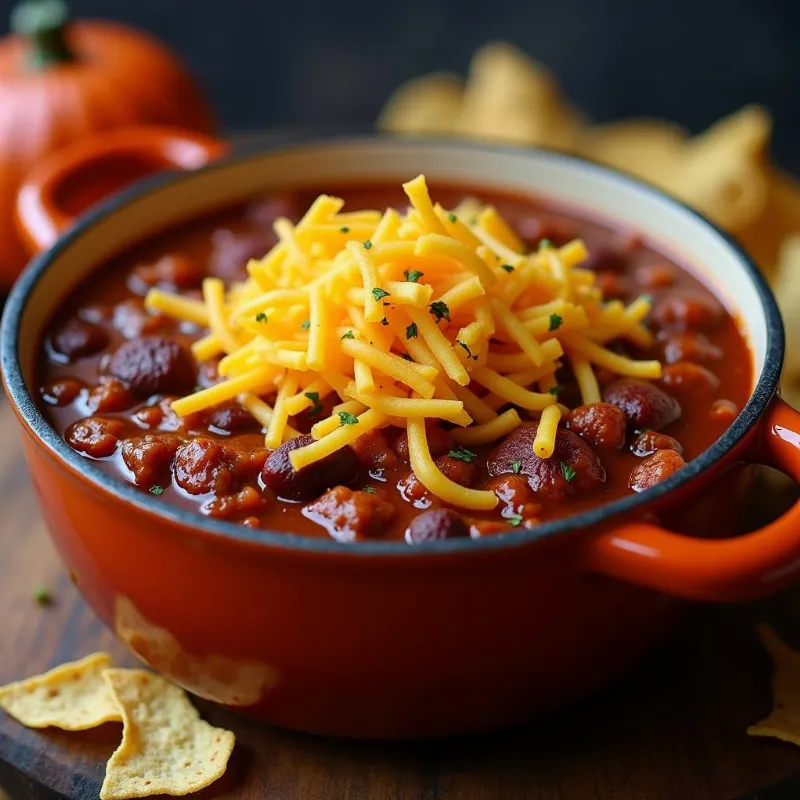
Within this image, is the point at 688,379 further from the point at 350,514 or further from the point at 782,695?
the point at 350,514

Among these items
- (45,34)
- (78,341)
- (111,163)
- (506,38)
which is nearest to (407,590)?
(78,341)

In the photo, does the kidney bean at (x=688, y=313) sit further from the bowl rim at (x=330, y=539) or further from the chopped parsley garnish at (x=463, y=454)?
the chopped parsley garnish at (x=463, y=454)

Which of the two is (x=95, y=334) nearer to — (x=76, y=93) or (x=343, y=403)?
(x=343, y=403)

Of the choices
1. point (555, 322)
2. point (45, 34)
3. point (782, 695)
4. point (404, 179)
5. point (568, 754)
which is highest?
point (555, 322)

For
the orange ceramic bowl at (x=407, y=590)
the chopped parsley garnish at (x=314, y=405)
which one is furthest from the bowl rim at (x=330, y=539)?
the chopped parsley garnish at (x=314, y=405)

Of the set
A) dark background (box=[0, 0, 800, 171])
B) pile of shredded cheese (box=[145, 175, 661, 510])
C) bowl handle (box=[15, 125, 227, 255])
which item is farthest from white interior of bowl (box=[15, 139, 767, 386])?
dark background (box=[0, 0, 800, 171])

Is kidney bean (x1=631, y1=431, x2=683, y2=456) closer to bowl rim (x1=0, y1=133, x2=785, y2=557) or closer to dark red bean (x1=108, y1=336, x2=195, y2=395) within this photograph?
bowl rim (x1=0, y1=133, x2=785, y2=557)
